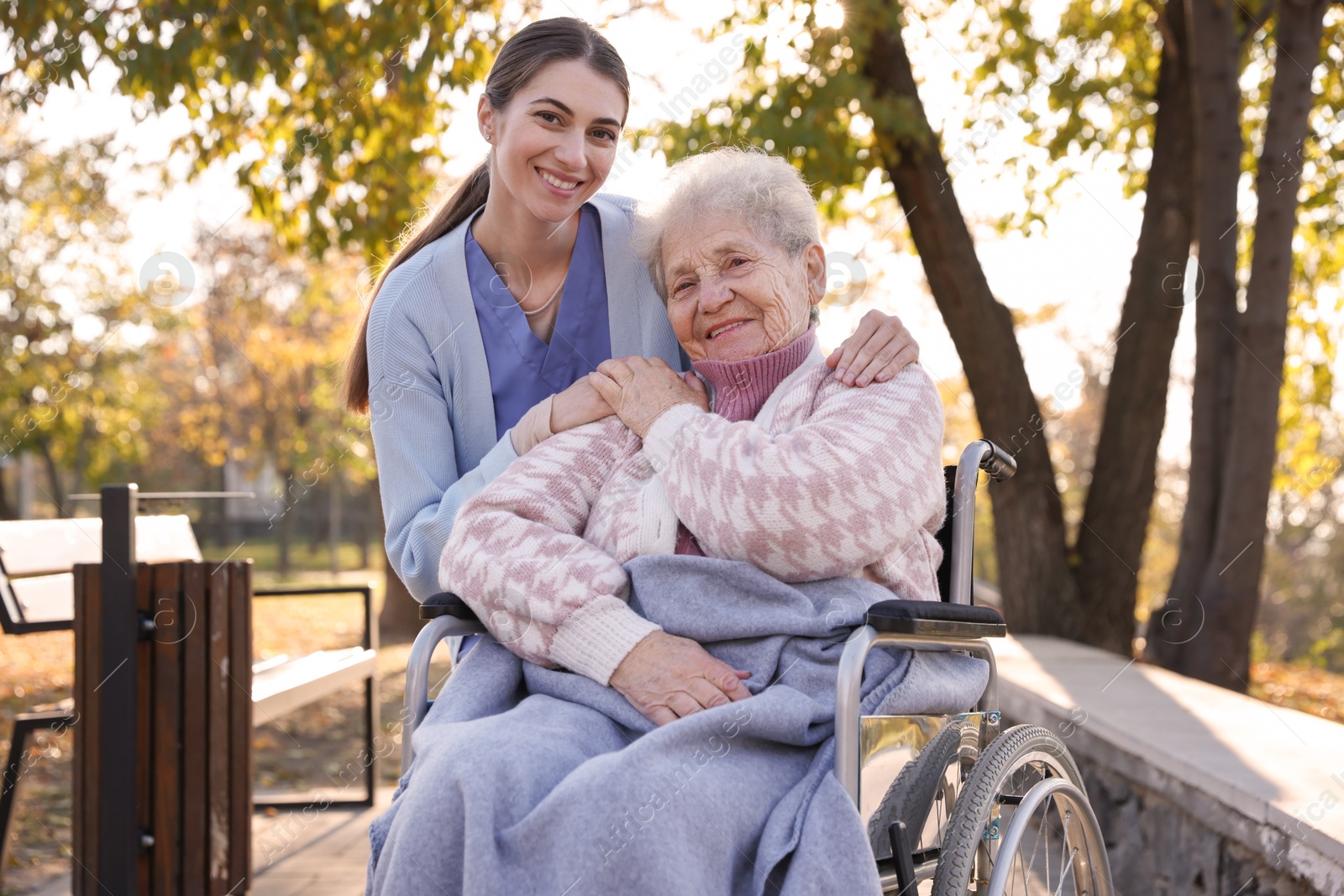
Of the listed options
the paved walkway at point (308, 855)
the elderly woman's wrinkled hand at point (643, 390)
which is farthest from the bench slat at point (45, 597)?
the elderly woman's wrinkled hand at point (643, 390)

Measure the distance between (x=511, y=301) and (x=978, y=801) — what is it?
56.3 inches

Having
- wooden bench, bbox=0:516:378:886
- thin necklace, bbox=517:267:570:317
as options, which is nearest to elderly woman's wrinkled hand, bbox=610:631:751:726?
thin necklace, bbox=517:267:570:317

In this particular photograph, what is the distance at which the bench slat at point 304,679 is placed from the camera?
371 cm

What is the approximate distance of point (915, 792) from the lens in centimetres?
199

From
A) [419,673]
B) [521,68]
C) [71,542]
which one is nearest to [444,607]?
[419,673]

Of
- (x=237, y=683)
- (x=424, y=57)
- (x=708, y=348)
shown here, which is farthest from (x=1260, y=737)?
(x=424, y=57)

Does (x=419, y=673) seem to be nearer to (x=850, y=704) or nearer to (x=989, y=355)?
(x=850, y=704)

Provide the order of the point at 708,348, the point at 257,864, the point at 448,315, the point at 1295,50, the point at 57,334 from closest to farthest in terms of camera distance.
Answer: the point at 708,348 → the point at 448,315 → the point at 257,864 → the point at 1295,50 → the point at 57,334

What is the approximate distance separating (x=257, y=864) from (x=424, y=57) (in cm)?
403

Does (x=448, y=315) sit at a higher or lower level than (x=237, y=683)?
higher

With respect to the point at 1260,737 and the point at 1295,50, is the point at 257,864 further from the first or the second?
the point at 1295,50

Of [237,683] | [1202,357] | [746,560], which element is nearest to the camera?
[746,560]

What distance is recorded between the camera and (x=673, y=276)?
234cm

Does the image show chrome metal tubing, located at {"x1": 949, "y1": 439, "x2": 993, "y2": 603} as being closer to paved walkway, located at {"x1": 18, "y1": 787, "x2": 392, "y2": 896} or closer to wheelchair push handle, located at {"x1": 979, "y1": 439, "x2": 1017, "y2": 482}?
wheelchair push handle, located at {"x1": 979, "y1": 439, "x2": 1017, "y2": 482}
